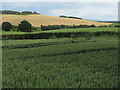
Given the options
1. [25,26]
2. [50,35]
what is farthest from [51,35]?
[25,26]

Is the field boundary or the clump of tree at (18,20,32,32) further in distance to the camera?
the clump of tree at (18,20,32,32)

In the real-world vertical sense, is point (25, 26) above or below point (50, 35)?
above

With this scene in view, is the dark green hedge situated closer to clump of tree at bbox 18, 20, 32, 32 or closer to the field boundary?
the field boundary

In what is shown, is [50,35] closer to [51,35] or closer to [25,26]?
[51,35]

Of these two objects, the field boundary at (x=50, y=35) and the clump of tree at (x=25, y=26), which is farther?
the clump of tree at (x=25, y=26)

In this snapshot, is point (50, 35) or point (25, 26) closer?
point (50, 35)

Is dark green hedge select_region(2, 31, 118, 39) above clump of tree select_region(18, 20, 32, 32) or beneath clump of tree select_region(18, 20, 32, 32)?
beneath

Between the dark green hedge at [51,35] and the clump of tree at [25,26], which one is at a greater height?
the clump of tree at [25,26]

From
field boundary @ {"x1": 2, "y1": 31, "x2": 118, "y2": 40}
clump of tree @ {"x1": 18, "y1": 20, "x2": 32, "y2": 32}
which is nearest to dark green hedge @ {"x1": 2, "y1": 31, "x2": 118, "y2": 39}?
field boundary @ {"x1": 2, "y1": 31, "x2": 118, "y2": 40}

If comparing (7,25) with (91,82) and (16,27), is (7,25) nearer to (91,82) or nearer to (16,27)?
(16,27)

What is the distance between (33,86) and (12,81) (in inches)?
39.7

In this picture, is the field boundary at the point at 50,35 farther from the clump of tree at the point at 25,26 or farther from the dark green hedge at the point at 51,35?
the clump of tree at the point at 25,26

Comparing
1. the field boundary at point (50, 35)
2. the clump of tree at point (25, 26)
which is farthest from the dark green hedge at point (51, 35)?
the clump of tree at point (25, 26)

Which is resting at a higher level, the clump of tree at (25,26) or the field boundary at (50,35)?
the clump of tree at (25,26)
